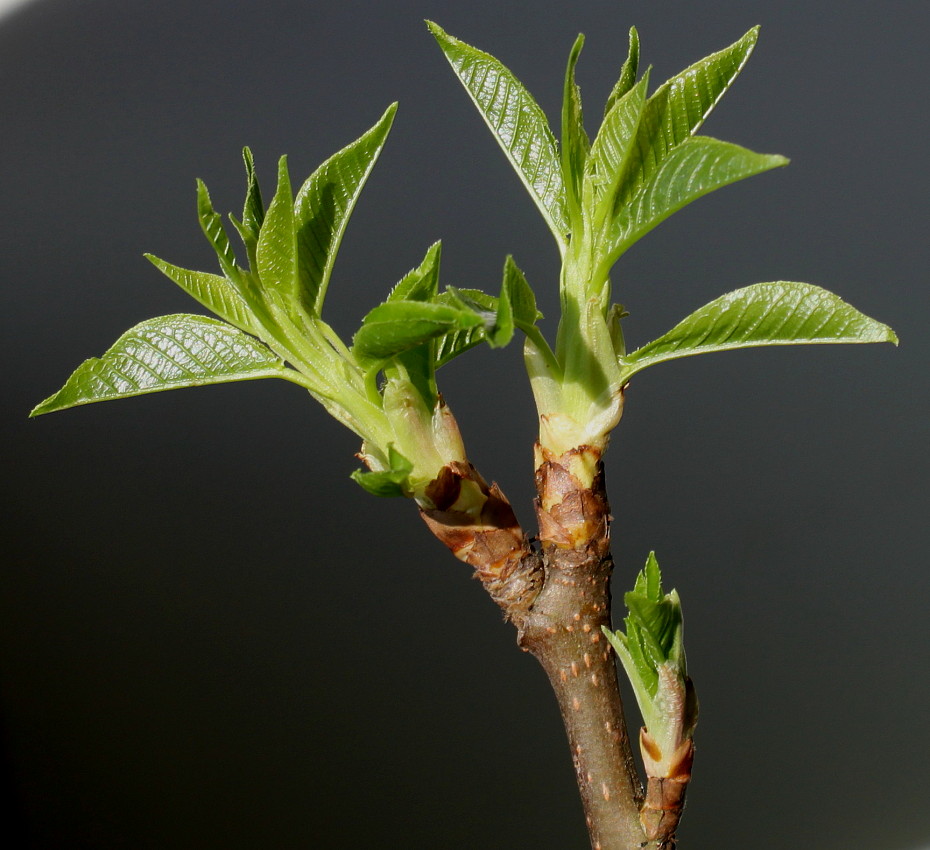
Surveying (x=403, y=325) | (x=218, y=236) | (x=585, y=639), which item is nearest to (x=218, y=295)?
(x=218, y=236)

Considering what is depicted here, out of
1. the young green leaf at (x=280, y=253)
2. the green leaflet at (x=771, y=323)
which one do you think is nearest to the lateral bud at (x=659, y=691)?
the green leaflet at (x=771, y=323)

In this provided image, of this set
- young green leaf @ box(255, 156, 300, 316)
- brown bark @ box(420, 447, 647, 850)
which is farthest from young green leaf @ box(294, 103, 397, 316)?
brown bark @ box(420, 447, 647, 850)

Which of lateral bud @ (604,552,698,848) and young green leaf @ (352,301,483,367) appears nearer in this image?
young green leaf @ (352,301,483,367)

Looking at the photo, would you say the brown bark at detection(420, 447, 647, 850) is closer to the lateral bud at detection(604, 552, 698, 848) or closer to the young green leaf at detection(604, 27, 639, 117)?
the lateral bud at detection(604, 552, 698, 848)

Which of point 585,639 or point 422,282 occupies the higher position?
point 422,282

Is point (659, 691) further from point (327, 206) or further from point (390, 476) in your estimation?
point (327, 206)
